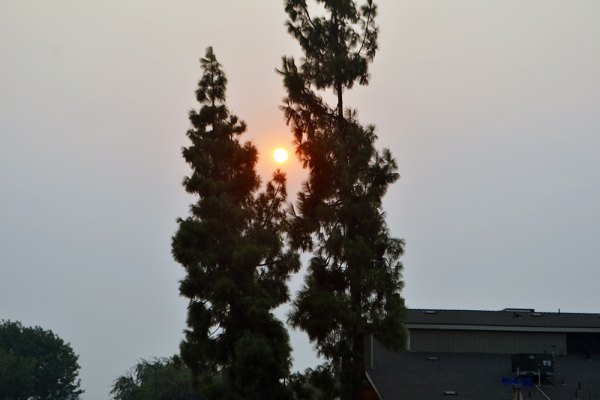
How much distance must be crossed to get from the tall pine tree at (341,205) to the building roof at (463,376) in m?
9.33

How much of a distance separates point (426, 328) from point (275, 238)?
14703mm

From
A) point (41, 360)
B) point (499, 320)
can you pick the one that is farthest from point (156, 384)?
point (499, 320)

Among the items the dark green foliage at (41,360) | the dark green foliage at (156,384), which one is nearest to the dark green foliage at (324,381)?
the dark green foliage at (156,384)

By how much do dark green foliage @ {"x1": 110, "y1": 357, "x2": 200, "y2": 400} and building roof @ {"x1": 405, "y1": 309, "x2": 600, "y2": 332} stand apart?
4573 cm

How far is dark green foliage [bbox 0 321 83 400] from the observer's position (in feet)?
497

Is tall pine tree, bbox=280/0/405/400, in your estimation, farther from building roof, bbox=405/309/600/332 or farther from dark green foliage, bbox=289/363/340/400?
building roof, bbox=405/309/600/332

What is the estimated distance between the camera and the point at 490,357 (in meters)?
59.8

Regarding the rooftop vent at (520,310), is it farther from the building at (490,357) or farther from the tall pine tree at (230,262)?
the tall pine tree at (230,262)

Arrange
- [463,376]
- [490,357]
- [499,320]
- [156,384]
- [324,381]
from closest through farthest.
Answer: [324,381] < [463,376] < [490,357] < [499,320] < [156,384]

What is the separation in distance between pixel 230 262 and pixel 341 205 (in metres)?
6.48

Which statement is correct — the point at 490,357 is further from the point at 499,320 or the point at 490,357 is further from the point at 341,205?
the point at 341,205

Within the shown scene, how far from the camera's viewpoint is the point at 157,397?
128 meters

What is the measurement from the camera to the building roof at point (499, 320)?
61.1m

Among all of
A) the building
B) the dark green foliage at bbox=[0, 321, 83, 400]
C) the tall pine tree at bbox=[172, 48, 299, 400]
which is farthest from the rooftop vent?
the dark green foliage at bbox=[0, 321, 83, 400]
